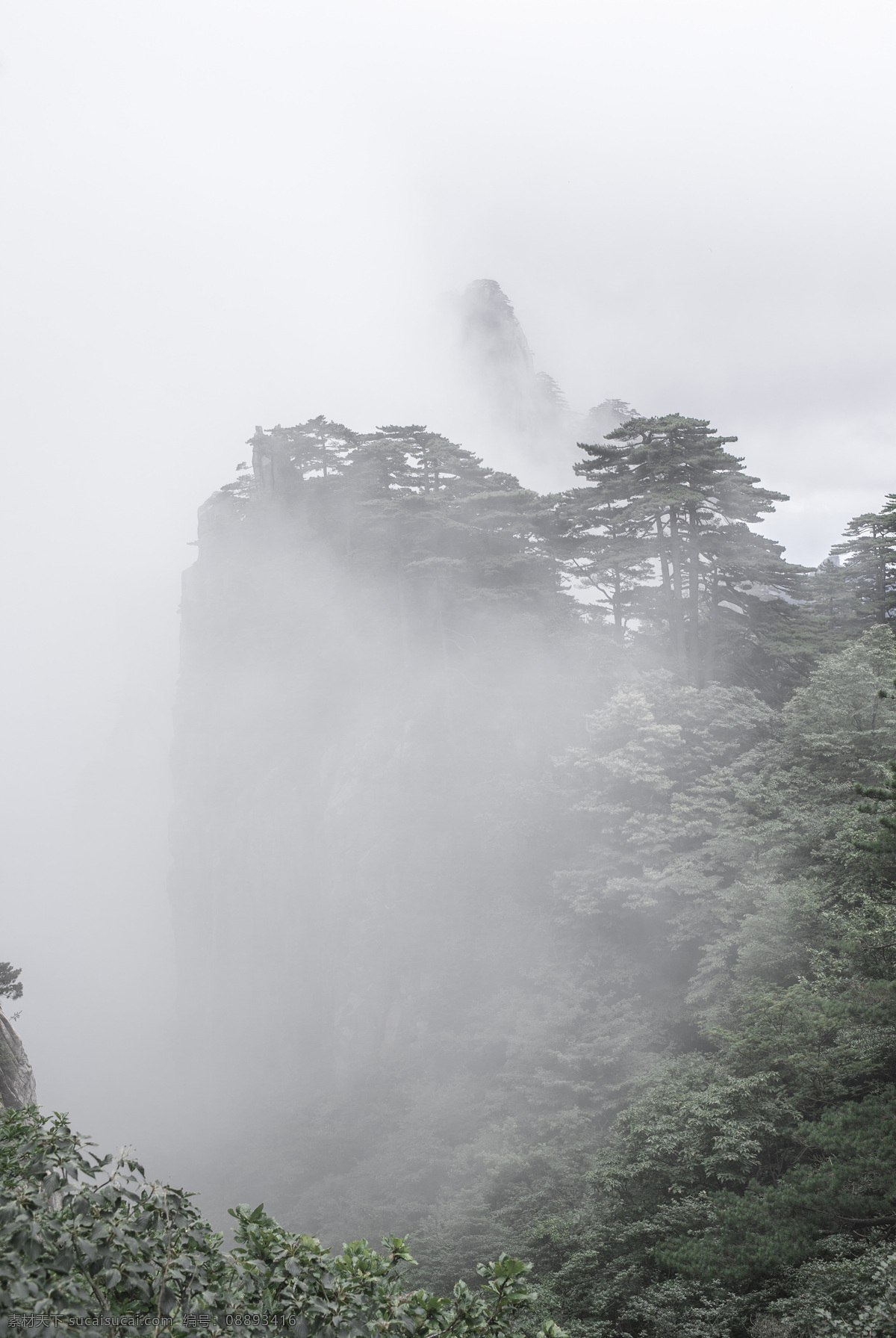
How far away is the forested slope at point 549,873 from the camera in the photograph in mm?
10719

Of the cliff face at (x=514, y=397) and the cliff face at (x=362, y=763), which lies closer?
the cliff face at (x=362, y=763)

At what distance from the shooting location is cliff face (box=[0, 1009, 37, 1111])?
1661 centimetres

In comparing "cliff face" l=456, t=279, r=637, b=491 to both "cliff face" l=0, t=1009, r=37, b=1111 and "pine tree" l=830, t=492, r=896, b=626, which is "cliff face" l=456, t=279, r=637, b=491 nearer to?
"pine tree" l=830, t=492, r=896, b=626

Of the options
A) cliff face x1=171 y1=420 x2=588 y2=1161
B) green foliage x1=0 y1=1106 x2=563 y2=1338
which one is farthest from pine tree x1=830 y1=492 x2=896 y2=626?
green foliage x1=0 y1=1106 x2=563 y2=1338

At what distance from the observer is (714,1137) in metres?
10.9

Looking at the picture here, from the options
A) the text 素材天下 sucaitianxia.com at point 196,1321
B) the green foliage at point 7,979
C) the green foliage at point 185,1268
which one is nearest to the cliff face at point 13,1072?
the green foliage at point 7,979

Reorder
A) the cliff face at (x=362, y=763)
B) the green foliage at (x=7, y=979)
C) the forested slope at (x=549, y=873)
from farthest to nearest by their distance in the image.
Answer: the cliff face at (x=362, y=763) → the green foliage at (x=7, y=979) → the forested slope at (x=549, y=873)

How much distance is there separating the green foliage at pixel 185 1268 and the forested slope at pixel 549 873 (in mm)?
5598

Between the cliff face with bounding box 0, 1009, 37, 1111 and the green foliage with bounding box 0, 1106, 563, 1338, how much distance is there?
14695 mm

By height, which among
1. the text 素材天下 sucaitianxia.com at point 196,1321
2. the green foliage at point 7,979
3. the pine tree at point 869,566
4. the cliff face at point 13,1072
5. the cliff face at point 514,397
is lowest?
the cliff face at point 13,1072

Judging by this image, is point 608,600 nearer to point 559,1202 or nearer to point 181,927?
point 559,1202

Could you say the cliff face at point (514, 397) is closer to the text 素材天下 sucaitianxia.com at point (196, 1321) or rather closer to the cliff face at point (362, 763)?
the cliff face at point (362, 763)

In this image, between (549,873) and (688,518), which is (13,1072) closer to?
(549,873)

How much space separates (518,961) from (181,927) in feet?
90.2
